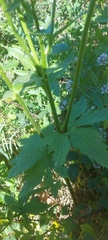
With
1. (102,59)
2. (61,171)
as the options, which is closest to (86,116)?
(61,171)

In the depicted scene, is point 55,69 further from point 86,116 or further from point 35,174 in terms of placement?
point 35,174

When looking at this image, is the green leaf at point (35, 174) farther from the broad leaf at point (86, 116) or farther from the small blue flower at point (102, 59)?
the small blue flower at point (102, 59)

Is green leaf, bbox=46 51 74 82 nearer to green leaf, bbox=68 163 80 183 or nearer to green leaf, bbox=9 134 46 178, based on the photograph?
green leaf, bbox=9 134 46 178

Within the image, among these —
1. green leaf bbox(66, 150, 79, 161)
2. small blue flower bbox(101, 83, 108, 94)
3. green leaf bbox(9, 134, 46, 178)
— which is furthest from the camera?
green leaf bbox(66, 150, 79, 161)

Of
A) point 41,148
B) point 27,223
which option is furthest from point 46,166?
point 27,223

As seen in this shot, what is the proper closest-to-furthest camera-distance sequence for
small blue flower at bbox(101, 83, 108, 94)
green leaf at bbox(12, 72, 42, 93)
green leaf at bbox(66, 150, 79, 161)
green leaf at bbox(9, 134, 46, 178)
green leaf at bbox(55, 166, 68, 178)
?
green leaf at bbox(12, 72, 42, 93)
green leaf at bbox(9, 134, 46, 178)
green leaf at bbox(55, 166, 68, 178)
small blue flower at bbox(101, 83, 108, 94)
green leaf at bbox(66, 150, 79, 161)

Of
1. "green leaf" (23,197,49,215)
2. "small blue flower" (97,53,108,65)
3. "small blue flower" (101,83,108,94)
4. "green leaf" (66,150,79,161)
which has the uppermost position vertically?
"small blue flower" (97,53,108,65)

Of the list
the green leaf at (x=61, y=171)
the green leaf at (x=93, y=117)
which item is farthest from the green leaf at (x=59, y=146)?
the green leaf at (x=61, y=171)

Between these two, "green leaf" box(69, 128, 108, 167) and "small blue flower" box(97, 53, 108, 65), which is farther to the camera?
"small blue flower" box(97, 53, 108, 65)

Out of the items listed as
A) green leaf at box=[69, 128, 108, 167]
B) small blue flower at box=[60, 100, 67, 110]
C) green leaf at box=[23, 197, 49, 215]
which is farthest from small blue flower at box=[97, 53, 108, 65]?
green leaf at box=[23, 197, 49, 215]
